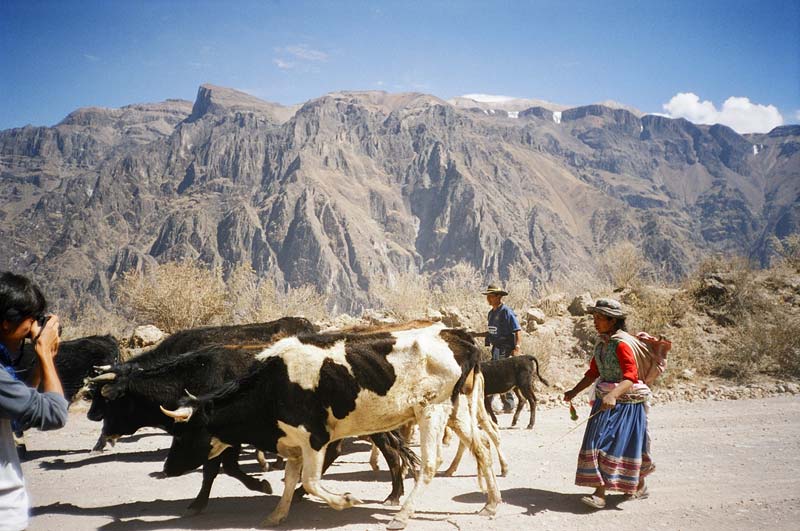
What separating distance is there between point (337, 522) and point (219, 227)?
150909 millimetres

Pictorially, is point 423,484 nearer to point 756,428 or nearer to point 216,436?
point 216,436

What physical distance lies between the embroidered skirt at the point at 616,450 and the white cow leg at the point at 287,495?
9.66 feet

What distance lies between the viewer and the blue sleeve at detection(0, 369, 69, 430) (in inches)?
111

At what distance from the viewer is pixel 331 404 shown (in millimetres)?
5766

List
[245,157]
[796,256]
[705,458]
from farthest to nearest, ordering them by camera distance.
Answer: [245,157] → [796,256] → [705,458]

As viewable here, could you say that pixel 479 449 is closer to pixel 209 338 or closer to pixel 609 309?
pixel 609 309

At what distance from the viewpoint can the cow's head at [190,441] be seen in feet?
19.6

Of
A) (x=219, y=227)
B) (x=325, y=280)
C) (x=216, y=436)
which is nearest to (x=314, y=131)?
(x=219, y=227)

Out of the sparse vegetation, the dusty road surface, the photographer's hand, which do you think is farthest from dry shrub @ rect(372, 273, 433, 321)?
the photographer's hand

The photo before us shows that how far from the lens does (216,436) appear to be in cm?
598

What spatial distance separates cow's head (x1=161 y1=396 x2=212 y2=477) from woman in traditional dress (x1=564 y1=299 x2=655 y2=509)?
395cm

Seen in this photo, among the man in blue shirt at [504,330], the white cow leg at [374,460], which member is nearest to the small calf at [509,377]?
the man in blue shirt at [504,330]

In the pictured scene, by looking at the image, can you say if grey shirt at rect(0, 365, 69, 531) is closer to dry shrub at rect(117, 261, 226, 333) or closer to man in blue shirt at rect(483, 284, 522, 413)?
man in blue shirt at rect(483, 284, 522, 413)

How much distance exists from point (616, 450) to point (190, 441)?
4.48 meters
